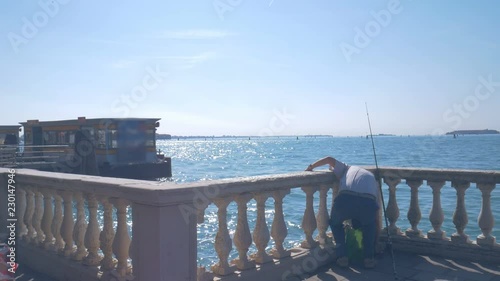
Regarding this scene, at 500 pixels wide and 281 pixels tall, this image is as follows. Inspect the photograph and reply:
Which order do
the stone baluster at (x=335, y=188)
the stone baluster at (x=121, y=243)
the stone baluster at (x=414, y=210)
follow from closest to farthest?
the stone baluster at (x=121, y=243), the stone baluster at (x=335, y=188), the stone baluster at (x=414, y=210)

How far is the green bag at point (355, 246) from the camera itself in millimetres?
4848

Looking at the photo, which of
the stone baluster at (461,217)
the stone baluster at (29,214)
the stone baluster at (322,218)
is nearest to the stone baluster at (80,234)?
the stone baluster at (29,214)

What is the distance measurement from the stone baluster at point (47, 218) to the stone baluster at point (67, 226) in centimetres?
31

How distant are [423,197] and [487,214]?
18238mm

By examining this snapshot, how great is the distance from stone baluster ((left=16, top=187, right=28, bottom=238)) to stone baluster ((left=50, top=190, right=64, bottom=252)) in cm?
68

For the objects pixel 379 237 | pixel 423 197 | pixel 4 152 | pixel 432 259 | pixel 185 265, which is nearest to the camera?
pixel 185 265

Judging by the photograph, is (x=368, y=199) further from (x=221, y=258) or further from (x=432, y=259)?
(x=221, y=258)

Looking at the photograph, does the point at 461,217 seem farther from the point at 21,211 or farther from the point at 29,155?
the point at 29,155

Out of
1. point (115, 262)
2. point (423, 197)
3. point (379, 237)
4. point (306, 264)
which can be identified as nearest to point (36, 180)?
point (115, 262)

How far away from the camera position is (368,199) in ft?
15.6

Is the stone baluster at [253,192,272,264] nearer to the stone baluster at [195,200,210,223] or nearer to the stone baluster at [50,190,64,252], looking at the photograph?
the stone baluster at [195,200,210,223]

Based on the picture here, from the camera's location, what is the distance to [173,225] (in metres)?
3.18

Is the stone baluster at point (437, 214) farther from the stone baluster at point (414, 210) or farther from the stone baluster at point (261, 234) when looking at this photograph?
the stone baluster at point (261, 234)

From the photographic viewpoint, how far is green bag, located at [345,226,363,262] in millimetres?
4848
